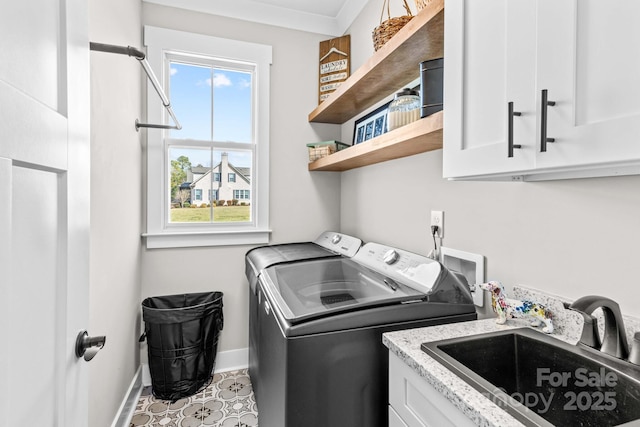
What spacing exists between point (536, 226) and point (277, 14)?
2.43m

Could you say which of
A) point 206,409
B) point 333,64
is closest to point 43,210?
point 206,409

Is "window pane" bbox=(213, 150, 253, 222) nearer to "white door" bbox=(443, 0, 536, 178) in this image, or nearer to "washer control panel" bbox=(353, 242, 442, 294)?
"washer control panel" bbox=(353, 242, 442, 294)

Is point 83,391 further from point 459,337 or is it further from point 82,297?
point 459,337

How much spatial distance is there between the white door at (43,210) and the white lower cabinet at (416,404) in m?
0.87

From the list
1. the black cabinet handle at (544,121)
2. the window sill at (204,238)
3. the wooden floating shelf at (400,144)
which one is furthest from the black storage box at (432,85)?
the window sill at (204,238)

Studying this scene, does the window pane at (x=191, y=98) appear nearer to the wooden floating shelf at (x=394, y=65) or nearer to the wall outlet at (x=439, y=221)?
the wooden floating shelf at (x=394, y=65)

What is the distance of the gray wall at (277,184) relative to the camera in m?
2.38

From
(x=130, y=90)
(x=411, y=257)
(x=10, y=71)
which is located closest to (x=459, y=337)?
(x=411, y=257)

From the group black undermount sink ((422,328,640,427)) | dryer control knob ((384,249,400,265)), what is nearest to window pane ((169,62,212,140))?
→ dryer control knob ((384,249,400,265))

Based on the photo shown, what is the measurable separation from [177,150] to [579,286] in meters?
2.51

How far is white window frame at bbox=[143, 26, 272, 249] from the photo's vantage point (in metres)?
2.32

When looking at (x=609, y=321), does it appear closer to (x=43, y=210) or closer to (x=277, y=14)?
(x=43, y=210)

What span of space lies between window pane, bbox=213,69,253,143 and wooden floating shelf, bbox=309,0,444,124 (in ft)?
1.94

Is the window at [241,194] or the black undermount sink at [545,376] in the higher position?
the window at [241,194]
